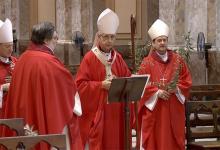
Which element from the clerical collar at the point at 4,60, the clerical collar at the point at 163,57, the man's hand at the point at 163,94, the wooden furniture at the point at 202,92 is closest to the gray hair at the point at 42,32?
the clerical collar at the point at 4,60

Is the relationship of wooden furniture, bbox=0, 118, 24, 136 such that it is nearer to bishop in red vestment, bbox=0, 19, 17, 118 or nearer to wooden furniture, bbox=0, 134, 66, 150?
wooden furniture, bbox=0, 134, 66, 150

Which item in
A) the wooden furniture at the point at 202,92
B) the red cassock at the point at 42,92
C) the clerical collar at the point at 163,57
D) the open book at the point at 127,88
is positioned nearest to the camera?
the red cassock at the point at 42,92

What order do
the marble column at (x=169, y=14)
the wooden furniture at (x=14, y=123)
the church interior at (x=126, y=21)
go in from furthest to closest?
1. the marble column at (x=169, y=14)
2. the church interior at (x=126, y=21)
3. the wooden furniture at (x=14, y=123)

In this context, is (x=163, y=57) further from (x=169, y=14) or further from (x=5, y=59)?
(x=169, y=14)

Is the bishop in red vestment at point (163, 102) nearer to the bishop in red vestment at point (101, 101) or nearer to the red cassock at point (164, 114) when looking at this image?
the red cassock at point (164, 114)

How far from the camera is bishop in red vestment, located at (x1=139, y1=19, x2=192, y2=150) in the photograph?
7902 mm

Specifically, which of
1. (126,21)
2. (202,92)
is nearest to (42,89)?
(202,92)

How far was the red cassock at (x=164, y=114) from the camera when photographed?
795 centimetres

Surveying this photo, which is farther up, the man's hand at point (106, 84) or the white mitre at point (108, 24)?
the white mitre at point (108, 24)

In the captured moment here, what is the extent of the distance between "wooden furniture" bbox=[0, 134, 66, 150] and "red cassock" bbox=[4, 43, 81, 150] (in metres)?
1.00

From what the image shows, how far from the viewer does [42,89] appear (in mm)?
6008

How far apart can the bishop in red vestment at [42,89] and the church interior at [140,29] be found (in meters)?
1.18

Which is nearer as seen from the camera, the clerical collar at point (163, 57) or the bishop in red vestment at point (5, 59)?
the bishop in red vestment at point (5, 59)

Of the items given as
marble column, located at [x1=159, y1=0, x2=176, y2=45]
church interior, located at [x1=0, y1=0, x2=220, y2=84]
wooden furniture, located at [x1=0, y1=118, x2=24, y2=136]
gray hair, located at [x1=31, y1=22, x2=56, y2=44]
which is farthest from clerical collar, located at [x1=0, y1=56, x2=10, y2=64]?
marble column, located at [x1=159, y1=0, x2=176, y2=45]
